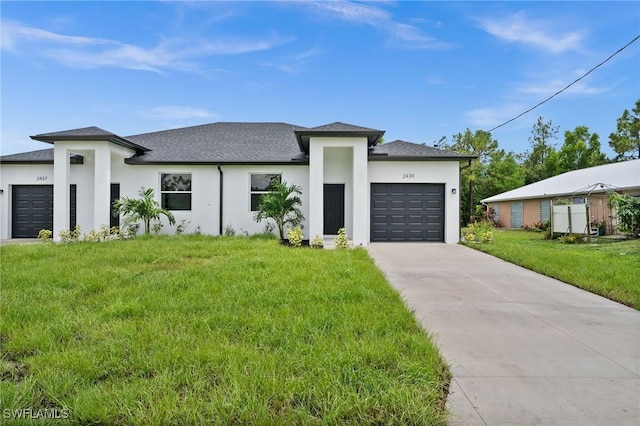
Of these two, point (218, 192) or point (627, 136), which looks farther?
point (627, 136)

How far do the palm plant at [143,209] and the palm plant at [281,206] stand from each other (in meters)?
3.53

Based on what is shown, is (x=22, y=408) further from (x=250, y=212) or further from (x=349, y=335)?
(x=250, y=212)

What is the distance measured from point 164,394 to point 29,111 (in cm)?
1368

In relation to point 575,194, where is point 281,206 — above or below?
below

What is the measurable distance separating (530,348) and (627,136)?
3875cm

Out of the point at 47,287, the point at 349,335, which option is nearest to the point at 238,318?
the point at 349,335

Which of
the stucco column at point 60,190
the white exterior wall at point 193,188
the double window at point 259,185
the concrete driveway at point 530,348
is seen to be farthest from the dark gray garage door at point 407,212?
the stucco column at point 60,190

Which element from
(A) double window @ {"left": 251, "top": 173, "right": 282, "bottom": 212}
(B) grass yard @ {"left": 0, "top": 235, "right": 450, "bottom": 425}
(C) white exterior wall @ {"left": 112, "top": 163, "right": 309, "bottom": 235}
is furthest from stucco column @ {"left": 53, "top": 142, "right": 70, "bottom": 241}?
(B) grass yard @ {"left": 0, "top": 235, "right": 450, "bottom": 425}

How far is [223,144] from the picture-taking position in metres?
14.8

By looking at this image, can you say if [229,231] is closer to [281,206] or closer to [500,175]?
[281,206]

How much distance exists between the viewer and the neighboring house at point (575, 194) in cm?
1706

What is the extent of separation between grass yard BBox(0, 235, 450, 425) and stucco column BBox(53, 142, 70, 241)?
6.69 meters

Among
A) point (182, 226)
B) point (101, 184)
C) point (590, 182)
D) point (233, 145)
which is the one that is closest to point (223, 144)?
point (233, 145)

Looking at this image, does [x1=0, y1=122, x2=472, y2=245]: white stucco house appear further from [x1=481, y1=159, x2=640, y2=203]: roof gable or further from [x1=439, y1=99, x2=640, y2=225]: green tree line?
[x1=439, y1=99, x2=640, y2=225]: green tree line
